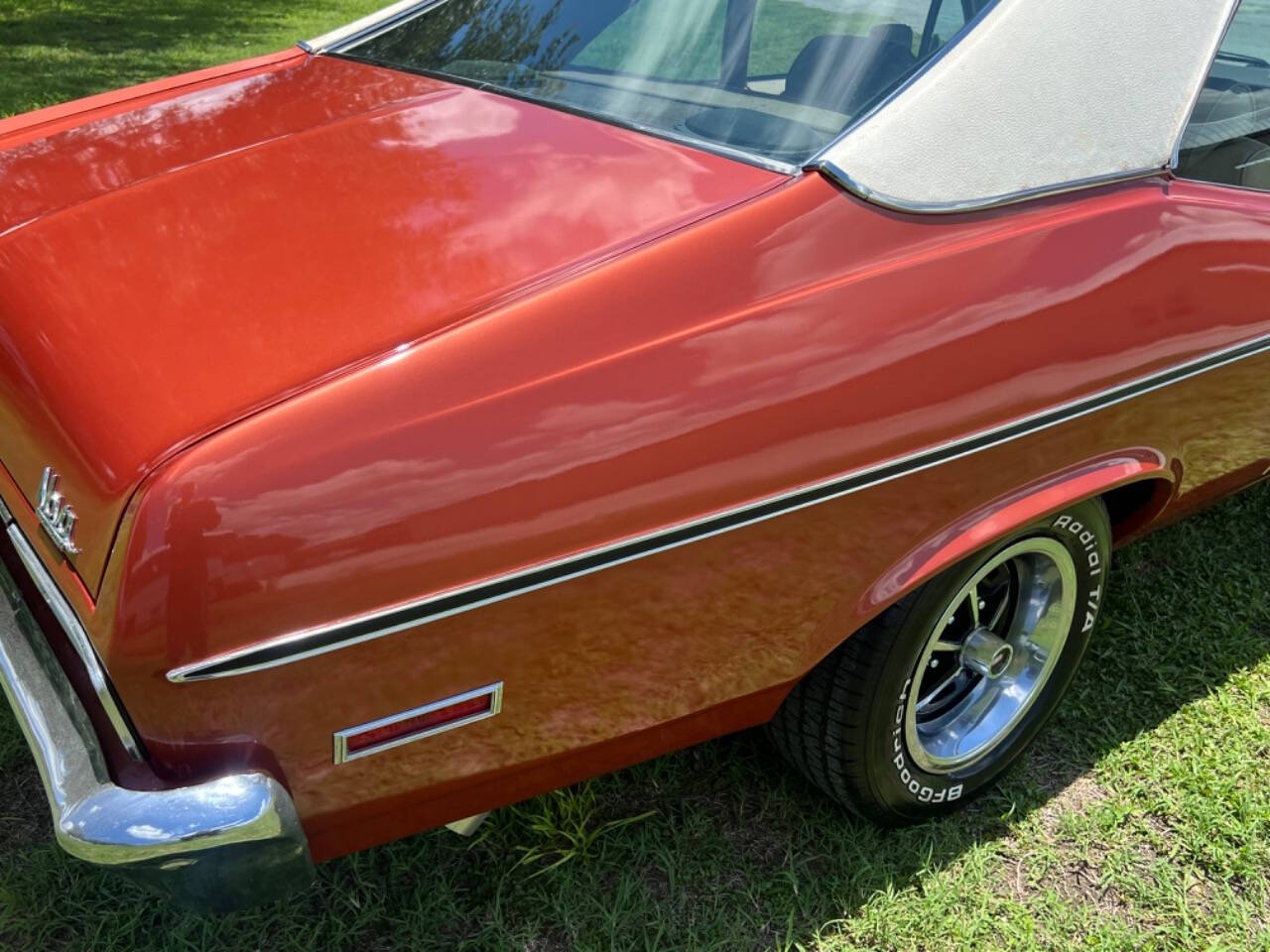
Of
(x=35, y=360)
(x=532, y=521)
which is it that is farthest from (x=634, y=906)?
(x=35, y=360)

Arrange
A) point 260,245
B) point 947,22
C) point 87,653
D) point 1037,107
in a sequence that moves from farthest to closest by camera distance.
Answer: point 947,22 → point 1037,107 → point 260,245 → point 87,653

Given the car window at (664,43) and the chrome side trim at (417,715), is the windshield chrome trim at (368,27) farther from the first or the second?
the chrome side trim at (417,715)

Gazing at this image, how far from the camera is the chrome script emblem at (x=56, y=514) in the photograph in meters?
1.45

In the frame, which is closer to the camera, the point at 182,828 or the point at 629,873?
the point at 182,828

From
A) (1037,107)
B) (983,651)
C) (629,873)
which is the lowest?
(629,873)

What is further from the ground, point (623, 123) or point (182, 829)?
point (623, 123)

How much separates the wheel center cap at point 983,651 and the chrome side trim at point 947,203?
863mm

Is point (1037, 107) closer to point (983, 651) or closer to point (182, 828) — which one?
point (983, 651)

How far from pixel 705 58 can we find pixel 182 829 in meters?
1.62

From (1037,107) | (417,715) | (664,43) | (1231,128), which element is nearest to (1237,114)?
(1231,128)

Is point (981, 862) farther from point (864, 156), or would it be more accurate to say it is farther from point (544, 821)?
point (864, 156)

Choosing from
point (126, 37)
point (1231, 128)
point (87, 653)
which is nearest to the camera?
point (87, 653)

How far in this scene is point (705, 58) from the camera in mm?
2189

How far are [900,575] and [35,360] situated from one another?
1302mm
